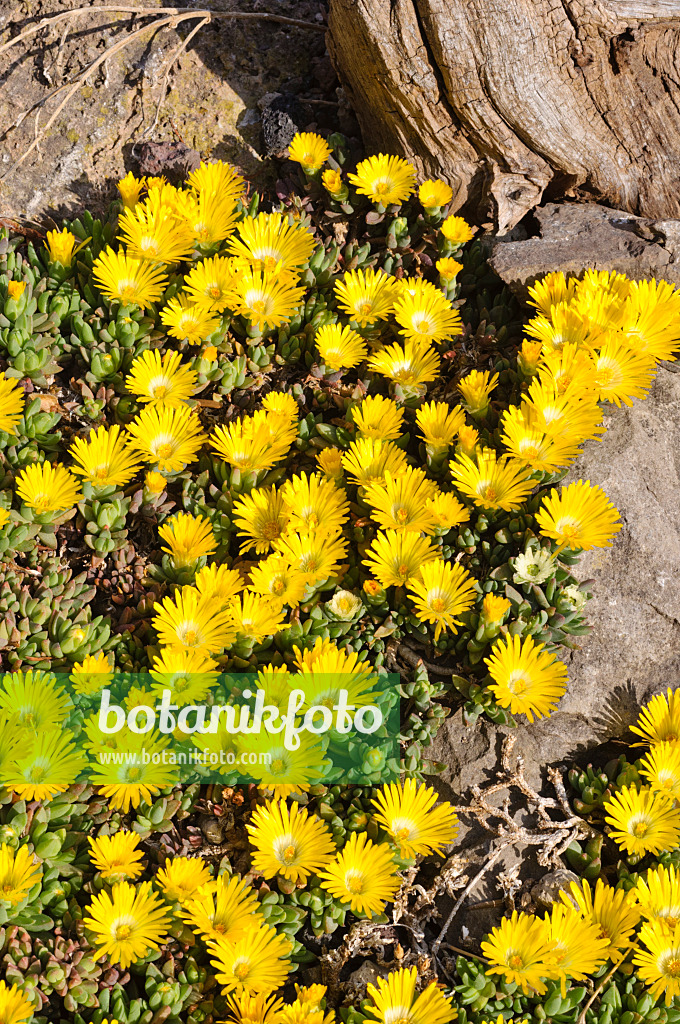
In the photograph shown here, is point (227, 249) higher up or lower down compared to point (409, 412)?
higher up

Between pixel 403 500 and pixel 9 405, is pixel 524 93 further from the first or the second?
pixel 9 405

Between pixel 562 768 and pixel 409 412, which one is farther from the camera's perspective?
pixel 409 412

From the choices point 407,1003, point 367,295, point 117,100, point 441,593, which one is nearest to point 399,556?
point 441,593

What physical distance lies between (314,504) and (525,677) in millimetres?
782

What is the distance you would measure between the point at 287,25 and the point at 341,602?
8.24 ft

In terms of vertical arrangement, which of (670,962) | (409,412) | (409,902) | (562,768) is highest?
(409,412)

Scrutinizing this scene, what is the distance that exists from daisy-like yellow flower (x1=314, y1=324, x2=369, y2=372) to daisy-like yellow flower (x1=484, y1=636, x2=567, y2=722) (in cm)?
108

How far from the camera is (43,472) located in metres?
2.65

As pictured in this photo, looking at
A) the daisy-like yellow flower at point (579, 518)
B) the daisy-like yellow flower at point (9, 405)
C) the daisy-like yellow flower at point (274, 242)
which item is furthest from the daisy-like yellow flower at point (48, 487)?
the daisy-like yellow flower at point (579, 518)

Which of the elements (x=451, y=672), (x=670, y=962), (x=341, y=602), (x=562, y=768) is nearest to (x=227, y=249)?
(x=341, y=602)

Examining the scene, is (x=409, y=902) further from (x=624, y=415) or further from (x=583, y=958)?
(x=624, y=415)

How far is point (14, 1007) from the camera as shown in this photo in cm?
195

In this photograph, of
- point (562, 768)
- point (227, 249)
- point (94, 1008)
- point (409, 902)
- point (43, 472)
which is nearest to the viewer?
point (94, 1008)

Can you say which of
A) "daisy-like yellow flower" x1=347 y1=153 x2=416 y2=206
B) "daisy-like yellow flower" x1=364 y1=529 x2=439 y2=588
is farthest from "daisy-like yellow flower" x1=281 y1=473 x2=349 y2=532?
"daisy-like yellow flower" x1=347 y1=153 x2=416 y2=206
